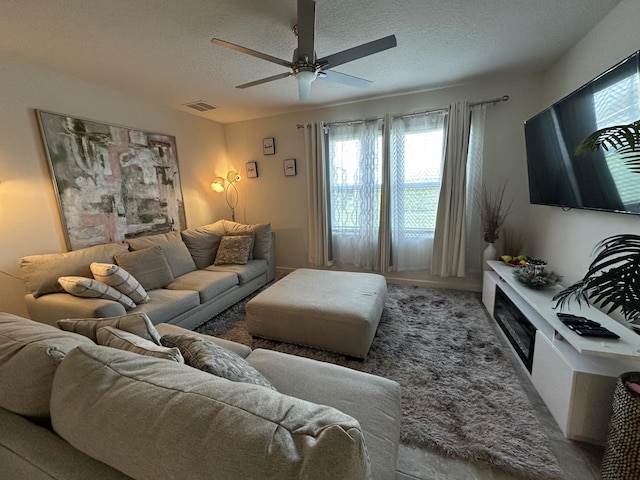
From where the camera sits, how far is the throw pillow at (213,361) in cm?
86

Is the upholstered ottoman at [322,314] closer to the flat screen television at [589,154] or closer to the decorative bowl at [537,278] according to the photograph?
the decorative bowl at [537,278]

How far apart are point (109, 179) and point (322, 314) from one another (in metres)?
2.65

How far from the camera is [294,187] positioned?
13.0 feet

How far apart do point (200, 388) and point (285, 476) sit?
0.26 meters

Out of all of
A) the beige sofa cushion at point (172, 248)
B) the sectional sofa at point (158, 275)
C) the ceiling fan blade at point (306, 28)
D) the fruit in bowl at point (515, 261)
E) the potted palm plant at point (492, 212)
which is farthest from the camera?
the potted palm plant at point (492, 212)

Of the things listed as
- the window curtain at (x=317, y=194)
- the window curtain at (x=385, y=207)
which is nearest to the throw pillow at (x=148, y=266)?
the window curtain at (x=317, y=194)

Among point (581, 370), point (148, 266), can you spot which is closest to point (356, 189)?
point (148, 266)

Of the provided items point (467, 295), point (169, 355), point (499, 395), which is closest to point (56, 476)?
point (169, 355)

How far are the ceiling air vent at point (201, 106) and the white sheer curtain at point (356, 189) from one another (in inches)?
63.0

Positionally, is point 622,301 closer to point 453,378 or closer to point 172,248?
point 453,378

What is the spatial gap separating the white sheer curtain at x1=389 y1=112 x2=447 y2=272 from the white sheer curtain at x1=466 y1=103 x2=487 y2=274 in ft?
1.04

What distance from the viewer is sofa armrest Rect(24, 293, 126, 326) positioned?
1.84 meters

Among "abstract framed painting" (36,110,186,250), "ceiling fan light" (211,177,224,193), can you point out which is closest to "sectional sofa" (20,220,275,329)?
"abstract framed painting" (36,110,186,250)

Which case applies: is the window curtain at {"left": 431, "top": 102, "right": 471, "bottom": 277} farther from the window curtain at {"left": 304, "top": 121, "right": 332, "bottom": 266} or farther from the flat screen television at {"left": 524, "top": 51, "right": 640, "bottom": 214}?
the window curtain at {"left": 304, "top": 121, "right": 332, "bottom": 266}
